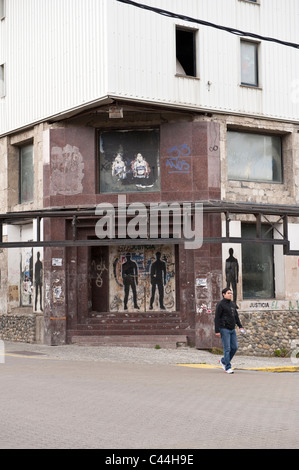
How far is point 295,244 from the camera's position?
21.8 metres

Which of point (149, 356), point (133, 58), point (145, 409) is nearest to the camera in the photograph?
point (145, 409)

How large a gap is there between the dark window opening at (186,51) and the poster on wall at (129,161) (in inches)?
80.2

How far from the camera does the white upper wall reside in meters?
19.5

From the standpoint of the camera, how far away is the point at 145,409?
975 centimetres

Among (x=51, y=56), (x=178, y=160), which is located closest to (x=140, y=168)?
(x=178, y=160)

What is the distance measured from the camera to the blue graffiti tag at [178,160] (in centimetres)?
2069

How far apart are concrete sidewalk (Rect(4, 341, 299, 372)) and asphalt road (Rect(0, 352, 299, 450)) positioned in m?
1.62

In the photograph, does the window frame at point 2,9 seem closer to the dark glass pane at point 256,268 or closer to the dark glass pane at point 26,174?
the dark glass pane at point 26,174

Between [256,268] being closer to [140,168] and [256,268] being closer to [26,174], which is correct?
[140,168]

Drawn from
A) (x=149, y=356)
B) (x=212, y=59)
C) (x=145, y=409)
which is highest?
(x=212, y=59)


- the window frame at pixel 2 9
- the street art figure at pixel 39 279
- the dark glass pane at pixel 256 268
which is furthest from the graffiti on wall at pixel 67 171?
the window frame at pixel 2 9

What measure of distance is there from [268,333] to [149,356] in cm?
425

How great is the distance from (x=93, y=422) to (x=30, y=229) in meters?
14.9

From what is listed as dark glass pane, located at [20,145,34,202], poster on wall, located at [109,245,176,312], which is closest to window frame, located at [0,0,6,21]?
dark glass pane, located at [20,145,34,202]
